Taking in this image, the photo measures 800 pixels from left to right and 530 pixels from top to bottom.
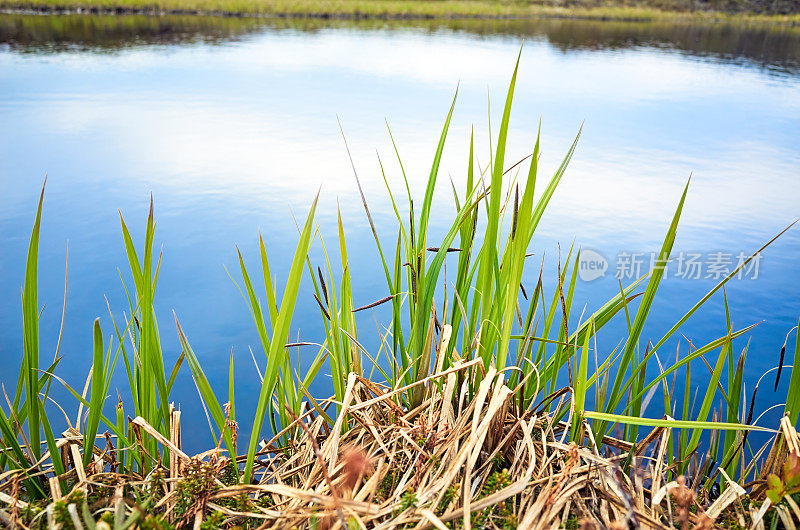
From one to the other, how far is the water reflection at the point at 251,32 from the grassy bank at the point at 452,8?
4.80 feet

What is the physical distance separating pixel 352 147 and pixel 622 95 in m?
3.81

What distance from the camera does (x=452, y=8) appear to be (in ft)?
67.6

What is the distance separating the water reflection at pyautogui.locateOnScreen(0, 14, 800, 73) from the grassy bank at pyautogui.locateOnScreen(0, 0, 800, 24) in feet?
4.80

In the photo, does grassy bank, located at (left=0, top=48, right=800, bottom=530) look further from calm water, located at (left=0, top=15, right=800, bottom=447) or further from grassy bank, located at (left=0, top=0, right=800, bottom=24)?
grassy bank, located at (left=0, top=0, right=800, bottom=24)

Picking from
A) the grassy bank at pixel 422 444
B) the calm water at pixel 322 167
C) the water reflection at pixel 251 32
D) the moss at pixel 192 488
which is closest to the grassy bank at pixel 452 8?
the water reflection at pixel 251 32

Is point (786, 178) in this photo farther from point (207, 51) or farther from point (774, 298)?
point (207, 51)

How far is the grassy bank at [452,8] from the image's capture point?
1579 centimetres

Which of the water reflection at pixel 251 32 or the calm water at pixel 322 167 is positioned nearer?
the calm water at pixel 322 167

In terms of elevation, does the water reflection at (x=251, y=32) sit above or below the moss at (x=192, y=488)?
above

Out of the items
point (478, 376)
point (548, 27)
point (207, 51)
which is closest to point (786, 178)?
point (478, 376)

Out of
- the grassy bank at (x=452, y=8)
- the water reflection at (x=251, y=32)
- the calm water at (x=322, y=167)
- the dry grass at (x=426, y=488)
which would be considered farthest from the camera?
the grassy bank at (x=452, y=8)

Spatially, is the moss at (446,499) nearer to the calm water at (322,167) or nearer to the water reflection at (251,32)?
the calm water at (322,167)

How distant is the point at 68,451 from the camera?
935 millimetres

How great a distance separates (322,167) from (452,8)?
19.3 metres
